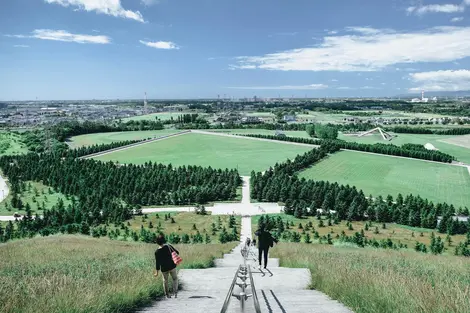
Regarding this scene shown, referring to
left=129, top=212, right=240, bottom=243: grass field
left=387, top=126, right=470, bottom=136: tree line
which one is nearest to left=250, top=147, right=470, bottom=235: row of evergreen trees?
left=129, top=212, right=240, bottom=243: grass field

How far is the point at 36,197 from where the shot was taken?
179 feet

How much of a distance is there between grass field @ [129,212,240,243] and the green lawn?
213ft

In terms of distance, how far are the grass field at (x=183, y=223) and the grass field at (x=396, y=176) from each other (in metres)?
24.6

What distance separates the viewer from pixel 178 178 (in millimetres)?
59562

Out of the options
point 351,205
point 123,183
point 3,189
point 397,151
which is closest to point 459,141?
point 397,151

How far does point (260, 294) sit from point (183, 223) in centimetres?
3460

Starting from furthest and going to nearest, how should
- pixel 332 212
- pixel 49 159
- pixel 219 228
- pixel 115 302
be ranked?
pixel 49 159
pixel 332 212
pixel 219 228
pixel 115 302

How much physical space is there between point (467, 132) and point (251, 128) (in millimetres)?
76560

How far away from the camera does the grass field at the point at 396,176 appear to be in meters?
54.8

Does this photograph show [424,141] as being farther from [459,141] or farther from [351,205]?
[351,205]

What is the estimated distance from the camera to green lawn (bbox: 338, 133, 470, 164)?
9147 cm

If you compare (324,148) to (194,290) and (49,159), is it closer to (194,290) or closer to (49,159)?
(49,159)

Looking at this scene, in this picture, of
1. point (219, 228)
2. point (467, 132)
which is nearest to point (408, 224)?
point (219, 228)

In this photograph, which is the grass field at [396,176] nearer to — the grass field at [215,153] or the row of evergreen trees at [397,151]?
the row of evergreen trees at [397,151]
